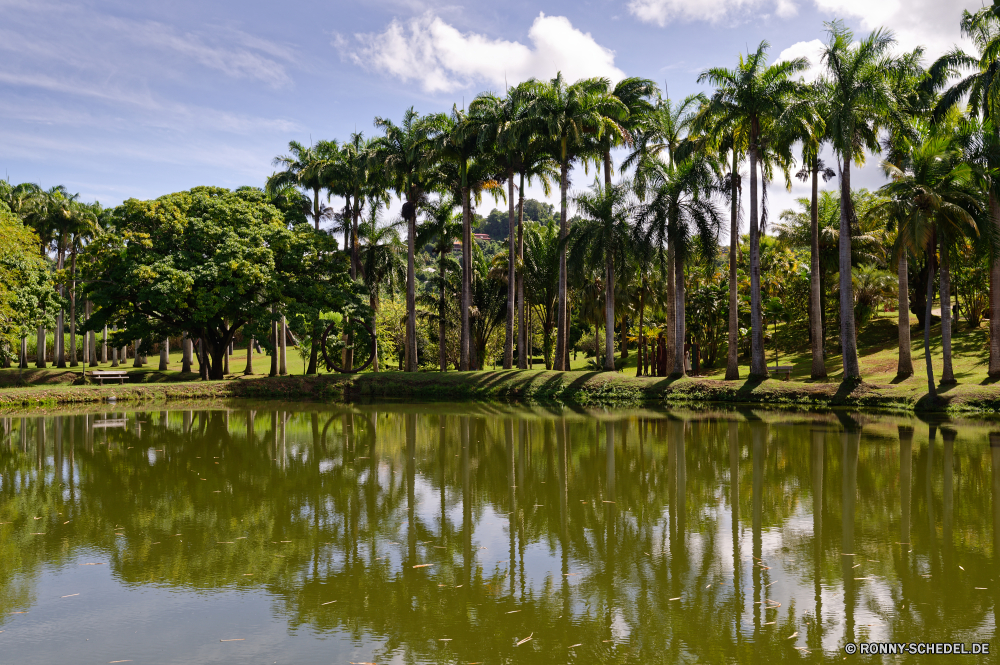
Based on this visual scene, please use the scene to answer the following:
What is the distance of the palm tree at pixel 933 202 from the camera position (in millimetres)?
25297

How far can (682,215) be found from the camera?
3384cm

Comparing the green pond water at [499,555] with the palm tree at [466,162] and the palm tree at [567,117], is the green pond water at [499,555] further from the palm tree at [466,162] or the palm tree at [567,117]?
the palm tree at [466,162]

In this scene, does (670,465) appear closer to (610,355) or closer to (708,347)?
(610,355)

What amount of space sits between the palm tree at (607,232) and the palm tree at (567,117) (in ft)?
4.04

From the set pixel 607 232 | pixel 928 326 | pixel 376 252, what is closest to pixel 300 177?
pixel 376 252

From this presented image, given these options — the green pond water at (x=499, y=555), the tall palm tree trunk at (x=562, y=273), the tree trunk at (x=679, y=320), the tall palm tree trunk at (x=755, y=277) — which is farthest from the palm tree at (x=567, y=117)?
the green pond water at (x=499, y=555)

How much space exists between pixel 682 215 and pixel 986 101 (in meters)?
12.8

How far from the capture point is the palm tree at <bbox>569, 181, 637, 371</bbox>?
3550 centimetres

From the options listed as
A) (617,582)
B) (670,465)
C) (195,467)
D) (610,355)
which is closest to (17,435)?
(195,467)

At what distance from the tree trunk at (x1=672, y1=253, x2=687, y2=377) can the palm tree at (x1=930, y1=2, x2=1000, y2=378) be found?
12.4 m

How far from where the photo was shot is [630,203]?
35531 mm

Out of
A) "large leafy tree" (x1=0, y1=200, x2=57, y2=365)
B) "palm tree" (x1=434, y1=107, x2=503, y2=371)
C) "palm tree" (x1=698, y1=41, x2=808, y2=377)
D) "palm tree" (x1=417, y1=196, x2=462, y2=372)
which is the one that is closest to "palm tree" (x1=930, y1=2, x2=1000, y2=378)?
"palm tree" (x1=698, y1=41, x2=808, y2=377)

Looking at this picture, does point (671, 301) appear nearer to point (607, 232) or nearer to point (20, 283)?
point (607, 232)

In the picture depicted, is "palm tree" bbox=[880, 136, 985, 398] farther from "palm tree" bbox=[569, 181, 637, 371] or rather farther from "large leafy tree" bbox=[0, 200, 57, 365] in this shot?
"large leafy tree" bbox=[0, 200, 57, 365]
